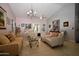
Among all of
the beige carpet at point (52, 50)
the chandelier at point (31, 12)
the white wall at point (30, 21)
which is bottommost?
the beige carpet at point (52, 50)

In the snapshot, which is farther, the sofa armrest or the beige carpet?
the beige carpet

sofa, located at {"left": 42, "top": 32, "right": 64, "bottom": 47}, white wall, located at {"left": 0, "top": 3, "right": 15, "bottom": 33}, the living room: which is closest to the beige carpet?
the living room

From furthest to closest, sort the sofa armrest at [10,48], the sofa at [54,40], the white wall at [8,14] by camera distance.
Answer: the sofa at [54,40] → the white wall at [8,14] → the sofa armrest at [10,48]

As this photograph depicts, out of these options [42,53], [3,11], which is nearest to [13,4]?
[3,11]

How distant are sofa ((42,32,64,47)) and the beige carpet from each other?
11cm

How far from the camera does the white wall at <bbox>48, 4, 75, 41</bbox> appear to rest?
9.78ft

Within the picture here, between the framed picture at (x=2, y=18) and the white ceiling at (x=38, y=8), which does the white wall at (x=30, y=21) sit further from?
the framed picture at (x=2, y=18)

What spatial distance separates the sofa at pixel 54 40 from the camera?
10.0ft

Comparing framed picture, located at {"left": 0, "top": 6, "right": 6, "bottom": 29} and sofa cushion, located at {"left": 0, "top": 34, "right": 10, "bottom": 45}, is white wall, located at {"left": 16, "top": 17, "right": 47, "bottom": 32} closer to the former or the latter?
framed picture, located at {"left": 0, "top": 6, "right": 6, "bottom": 29}

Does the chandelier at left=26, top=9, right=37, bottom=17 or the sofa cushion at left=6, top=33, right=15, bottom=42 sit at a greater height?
the chandelier at left=26, top=9, right=37, bottom=17

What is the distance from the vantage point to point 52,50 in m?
3.03

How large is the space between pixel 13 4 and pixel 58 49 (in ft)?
5.21

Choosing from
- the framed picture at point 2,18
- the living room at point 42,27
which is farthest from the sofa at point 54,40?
the framed picture at point 2,18

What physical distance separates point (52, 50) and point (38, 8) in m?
1.11
